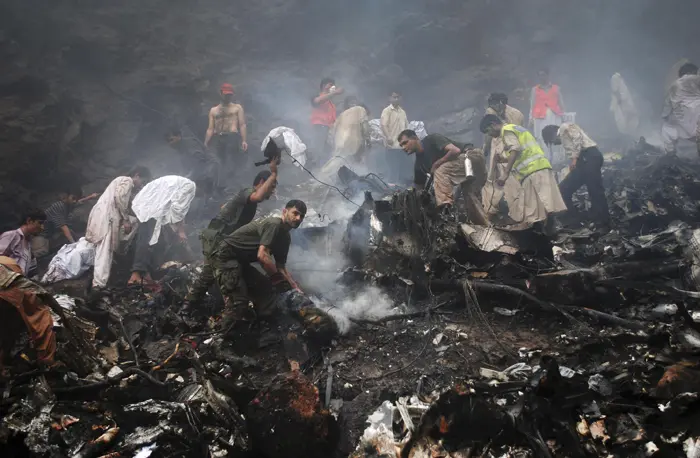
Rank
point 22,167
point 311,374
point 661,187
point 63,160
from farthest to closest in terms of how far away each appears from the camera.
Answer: point 63,160, point 22,167, point 661,187, point 311,374

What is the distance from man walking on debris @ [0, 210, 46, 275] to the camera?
5.55 m

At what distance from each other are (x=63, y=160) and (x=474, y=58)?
1253cm

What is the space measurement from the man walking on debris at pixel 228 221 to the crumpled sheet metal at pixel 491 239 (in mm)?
2522

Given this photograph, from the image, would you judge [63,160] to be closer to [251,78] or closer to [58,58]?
[58,58]

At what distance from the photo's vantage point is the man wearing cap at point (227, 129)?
30.5 ft

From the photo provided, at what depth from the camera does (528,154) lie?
657 centimetres

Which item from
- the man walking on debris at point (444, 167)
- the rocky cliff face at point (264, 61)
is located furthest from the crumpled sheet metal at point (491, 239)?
the rocky cliff face at point (264, 61)

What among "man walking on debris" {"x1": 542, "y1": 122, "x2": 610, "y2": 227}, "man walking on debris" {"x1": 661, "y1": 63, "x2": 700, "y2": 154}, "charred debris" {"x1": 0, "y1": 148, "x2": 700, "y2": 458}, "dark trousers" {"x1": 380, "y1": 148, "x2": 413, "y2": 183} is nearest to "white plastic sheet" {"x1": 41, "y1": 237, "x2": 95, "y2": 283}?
"charred debris" {"x1": 0, "y1": 148, "x2": 700, "y2": 458}

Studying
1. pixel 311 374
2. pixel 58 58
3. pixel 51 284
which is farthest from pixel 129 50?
pixel 311 374

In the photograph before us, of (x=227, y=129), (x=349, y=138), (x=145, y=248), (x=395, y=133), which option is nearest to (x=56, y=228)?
(x=145, y=248)

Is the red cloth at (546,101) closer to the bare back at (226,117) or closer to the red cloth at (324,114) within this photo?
the red cloth at (324,114)

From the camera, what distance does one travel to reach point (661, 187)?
709cm

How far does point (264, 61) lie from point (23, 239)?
9.34m

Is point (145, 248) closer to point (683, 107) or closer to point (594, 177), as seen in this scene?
point (594, 177)
